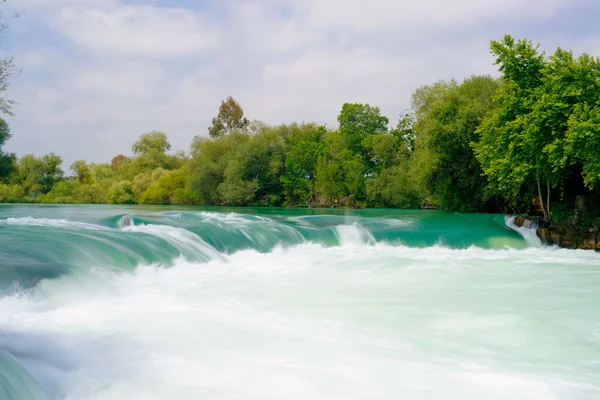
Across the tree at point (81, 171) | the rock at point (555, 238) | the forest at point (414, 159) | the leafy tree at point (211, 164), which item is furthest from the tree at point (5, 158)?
the rock at point (555, 238)

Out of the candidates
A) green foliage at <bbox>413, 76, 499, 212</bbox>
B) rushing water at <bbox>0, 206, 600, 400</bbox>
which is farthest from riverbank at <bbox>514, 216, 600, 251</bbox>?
green foliage at <bbox>413, 76, 499, 212</bbox>

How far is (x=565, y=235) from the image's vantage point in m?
16.7

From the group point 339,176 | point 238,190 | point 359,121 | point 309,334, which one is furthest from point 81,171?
point 309,334

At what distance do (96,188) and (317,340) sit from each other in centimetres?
5312

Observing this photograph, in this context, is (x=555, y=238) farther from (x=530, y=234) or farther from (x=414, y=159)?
(x=414, y=159)

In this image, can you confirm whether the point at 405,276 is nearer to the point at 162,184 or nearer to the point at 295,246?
the point at 295,246

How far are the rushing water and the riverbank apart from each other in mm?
2166

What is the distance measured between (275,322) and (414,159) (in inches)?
1126

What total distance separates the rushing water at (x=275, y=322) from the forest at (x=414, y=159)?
12.8 feet

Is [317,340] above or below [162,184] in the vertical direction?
below

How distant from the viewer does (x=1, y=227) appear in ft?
45.6

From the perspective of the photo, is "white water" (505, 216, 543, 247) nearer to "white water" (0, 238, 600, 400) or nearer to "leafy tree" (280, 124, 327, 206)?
"white water" (0, 238, 600, 400)

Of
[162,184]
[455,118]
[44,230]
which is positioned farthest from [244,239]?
[162,184]

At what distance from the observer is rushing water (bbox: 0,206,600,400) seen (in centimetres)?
488
